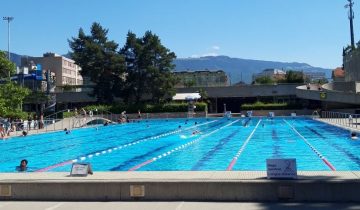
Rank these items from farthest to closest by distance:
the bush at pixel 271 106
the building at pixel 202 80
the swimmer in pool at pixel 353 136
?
the building at pixel 202 80 → the bush at pixel 271 106 → the swimmer in pool at pixel 353 136

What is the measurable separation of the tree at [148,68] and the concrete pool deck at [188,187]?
154ft

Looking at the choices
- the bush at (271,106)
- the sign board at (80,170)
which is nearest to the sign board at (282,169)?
the sign board at (80,170)

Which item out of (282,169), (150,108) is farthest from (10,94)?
(150,108)

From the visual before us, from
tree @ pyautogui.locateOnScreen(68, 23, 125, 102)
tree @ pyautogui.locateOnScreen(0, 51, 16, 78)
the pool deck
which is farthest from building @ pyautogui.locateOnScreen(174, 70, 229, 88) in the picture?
the pool deck

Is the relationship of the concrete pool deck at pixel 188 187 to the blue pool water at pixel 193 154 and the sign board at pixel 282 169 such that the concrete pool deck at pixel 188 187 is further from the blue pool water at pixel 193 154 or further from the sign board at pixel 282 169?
the blue pool water at pixel 193 154

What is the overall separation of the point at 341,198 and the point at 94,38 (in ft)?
184

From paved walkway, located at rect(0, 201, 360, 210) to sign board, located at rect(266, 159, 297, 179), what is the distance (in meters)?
0.62

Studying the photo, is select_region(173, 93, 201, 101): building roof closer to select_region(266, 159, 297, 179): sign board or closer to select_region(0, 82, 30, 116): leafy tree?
select_region(0, 82, 30, 116): leafy tree

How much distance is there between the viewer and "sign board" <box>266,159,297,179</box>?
7779 millimetres

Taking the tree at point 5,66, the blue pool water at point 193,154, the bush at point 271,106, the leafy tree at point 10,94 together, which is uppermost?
the tree at point 5,66

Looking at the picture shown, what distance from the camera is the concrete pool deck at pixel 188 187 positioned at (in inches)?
293

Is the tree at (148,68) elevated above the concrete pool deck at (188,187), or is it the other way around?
the tree at (148,68)

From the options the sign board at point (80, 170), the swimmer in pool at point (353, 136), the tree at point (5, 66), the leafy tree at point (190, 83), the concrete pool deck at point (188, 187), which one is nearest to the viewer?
the concrete pool deck at point (188, 187)

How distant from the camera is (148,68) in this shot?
55.2 m
